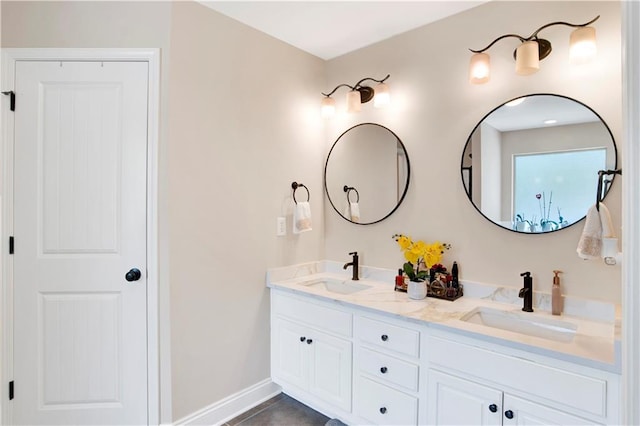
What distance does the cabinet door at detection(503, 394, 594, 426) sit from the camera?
128 centimetres

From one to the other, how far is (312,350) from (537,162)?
1654 millimetres

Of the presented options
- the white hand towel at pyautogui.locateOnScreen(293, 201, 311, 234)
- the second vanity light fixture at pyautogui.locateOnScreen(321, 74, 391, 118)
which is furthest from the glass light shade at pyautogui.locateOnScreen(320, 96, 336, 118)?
the white hand towel at pyautogui.locateOnScreen(293, 201, 311, 234)

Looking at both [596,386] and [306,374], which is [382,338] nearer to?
[306,374]

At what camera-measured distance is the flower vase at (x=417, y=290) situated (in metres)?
1.97

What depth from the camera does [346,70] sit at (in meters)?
2.64

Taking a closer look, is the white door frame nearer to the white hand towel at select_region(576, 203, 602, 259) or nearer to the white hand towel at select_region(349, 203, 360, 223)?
the white hand towel at select_region(349, 203, 360, 223)

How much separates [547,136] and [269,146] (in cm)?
165

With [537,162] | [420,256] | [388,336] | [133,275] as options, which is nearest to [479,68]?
[537,162]

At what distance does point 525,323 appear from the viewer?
1.70 metres

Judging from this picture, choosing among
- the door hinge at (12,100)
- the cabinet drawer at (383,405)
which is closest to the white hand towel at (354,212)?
the cabinet drawer at (383,405)

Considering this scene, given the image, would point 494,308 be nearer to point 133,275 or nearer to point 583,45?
point 583,45

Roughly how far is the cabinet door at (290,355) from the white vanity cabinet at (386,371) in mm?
403

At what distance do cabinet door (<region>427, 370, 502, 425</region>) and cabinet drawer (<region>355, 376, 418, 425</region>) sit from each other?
10 centimetres

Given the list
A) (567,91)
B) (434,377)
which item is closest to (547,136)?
(567,91)
